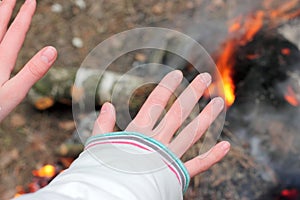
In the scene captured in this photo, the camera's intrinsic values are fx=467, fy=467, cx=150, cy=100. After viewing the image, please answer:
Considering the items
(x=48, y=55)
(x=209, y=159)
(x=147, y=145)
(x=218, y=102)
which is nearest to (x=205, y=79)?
(x=218, y=102)

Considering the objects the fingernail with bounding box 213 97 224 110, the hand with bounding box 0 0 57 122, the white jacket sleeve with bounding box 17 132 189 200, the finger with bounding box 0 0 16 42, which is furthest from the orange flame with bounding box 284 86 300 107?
the finger with bounding box 0 0 16 42

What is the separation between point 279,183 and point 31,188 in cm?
108

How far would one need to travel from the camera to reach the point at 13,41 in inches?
57.6

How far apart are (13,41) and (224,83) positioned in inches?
36.6

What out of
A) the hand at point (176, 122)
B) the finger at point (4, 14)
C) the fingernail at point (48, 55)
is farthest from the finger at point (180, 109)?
the finger at point (4, 14)

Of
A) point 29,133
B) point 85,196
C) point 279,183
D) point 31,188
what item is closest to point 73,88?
point 29,133

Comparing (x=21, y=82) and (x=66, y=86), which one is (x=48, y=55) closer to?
(x=21, y=82)

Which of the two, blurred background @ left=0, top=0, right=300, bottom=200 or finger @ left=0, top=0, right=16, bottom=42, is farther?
blurred background @ left=0, top=0, right=300, bottom=200

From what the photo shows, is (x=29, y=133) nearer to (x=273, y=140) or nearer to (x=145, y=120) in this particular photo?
(x=145, y=120)

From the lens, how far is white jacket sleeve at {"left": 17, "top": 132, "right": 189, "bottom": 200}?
1.10m

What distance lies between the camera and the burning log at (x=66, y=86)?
2.13m

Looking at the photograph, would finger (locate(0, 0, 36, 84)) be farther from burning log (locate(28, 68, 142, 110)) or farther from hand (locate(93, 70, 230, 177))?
burning log (locate(28, 68, 142, 110))

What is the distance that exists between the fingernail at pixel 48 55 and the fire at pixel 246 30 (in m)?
0.87

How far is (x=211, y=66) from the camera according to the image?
6.40 feet
